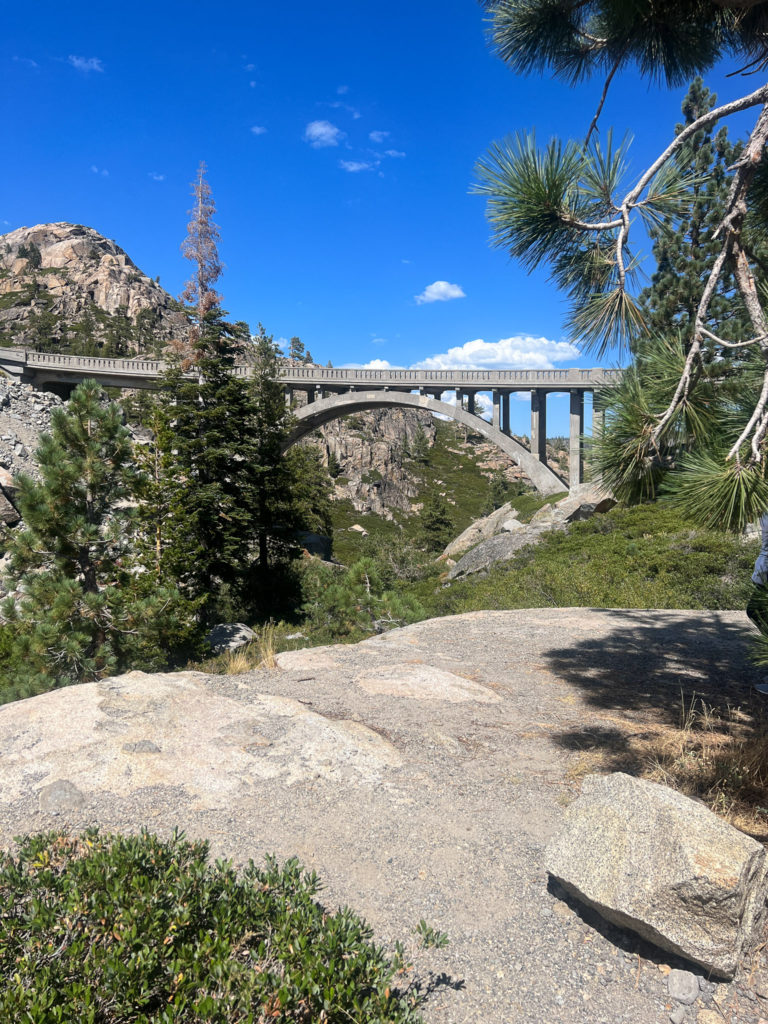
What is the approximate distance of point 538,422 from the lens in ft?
76.2

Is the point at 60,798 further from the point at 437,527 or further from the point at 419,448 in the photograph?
the point at 419,448

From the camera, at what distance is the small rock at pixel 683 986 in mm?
2090

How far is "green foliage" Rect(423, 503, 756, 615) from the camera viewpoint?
34.9 feet

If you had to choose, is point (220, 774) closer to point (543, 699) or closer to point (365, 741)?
point (365, 741)

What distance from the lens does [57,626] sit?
24.8ft

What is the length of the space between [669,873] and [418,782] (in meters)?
1.69

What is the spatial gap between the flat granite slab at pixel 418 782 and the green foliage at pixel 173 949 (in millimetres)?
513

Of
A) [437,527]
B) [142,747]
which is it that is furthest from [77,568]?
[437,527]

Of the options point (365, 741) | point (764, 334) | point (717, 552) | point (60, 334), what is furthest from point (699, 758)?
point (60, 334)

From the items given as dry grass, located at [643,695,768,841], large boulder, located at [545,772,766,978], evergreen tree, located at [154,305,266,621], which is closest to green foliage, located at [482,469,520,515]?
evergreen tree, located at [154,305,266,621]

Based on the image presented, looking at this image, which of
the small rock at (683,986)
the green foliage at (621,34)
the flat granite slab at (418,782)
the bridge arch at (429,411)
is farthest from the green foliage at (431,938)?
the bridge arch at (429,411)

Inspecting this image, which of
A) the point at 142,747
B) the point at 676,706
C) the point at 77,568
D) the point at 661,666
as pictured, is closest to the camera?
the point at 142,747

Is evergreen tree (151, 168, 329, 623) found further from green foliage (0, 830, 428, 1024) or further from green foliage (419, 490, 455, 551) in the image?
green foliage (419, 490, 455, 551)

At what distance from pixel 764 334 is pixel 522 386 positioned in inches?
840
